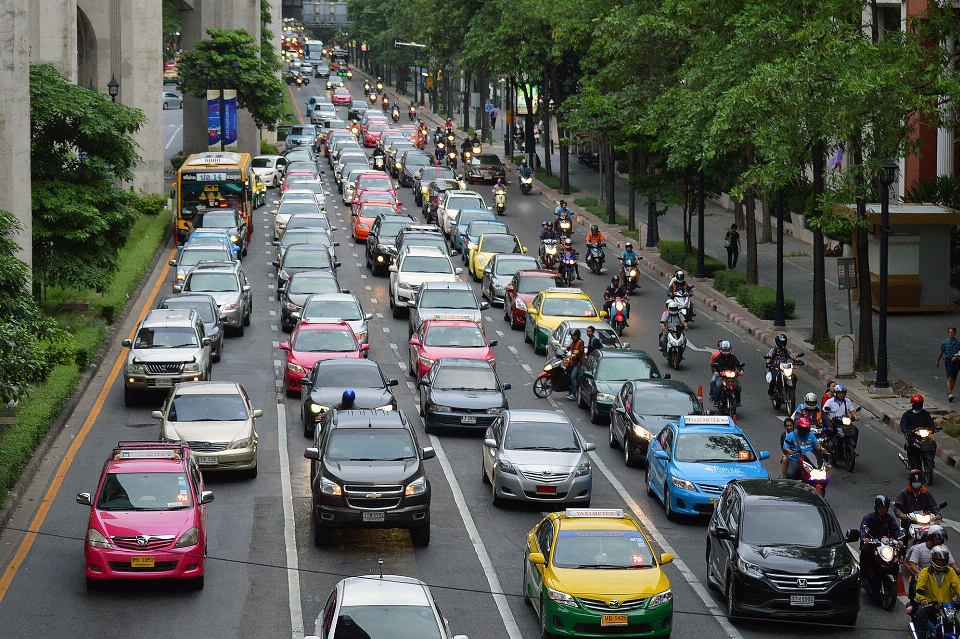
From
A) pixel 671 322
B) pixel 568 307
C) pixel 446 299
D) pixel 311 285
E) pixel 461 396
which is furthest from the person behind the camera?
pixel 311 285

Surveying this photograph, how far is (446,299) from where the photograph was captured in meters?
37.8

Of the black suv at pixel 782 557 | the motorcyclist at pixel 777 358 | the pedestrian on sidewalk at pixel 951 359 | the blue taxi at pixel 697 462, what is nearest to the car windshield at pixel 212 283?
the motorcyclist at pixel 777 358

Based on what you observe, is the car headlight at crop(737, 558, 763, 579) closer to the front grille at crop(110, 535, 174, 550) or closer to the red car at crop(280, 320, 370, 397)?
the front grille at crop(110, 535, 174, 550)

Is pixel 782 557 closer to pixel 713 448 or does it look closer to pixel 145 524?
pixel 713 448

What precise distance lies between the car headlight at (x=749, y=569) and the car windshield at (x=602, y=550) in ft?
3.76

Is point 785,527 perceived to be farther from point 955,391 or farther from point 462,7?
point 462,7

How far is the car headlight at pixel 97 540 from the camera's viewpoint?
1878 centimetres

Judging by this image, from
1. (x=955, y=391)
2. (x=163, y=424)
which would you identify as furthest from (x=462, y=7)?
(x=163, y=424)

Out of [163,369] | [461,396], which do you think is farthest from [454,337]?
[163,369]

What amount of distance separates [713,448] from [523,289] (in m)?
17.5

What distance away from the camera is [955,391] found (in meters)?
32.3

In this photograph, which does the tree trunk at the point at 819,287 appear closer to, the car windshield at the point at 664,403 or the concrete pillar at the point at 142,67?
the car windshield at the point at 664,403

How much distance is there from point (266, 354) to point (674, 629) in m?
20.2

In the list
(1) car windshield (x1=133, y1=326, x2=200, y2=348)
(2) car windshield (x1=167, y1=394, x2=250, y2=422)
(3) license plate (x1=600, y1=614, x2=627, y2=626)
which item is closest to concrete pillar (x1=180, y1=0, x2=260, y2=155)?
(1) car windshield (x1=133, y1=326, x2=200, y2=348)
